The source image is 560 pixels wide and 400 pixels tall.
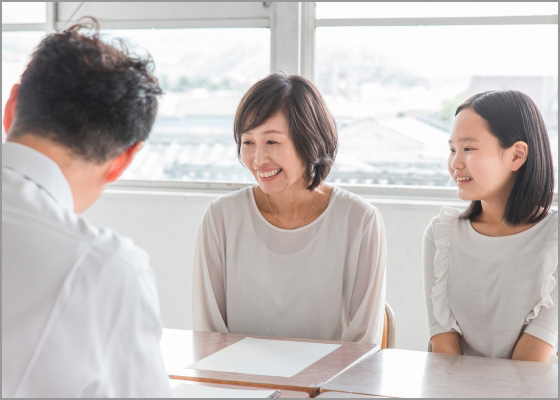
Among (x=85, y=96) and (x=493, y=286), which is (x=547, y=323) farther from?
(x=85, y=96)

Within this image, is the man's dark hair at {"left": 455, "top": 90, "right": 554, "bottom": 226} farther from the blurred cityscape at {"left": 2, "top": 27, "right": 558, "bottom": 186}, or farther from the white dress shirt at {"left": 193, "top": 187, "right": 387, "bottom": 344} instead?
the blurred cityscape at {"left": 2, "top": 27, "right": 558, "bottom": 186}

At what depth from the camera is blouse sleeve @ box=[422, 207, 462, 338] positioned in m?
1.80

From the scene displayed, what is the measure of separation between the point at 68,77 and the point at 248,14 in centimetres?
278

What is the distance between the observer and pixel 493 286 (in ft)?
5.82

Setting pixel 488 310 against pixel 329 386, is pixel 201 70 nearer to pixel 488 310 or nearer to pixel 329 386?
pixel 488 310

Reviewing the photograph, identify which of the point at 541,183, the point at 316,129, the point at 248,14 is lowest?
the point at 541,183

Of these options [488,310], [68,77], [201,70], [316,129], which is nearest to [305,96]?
[316,129]

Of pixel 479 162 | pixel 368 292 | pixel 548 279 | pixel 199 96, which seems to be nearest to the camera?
pixel 548 279

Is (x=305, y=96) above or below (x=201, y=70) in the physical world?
below

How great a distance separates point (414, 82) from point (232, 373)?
2.37 metres

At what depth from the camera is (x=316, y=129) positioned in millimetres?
2061

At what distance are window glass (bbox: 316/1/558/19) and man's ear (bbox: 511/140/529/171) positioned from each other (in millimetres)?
1739

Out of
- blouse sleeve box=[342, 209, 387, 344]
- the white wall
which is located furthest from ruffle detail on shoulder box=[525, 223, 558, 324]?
the white wall

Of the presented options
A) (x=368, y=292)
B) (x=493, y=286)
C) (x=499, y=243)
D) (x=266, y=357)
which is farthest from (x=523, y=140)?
(x=266, y=357)
